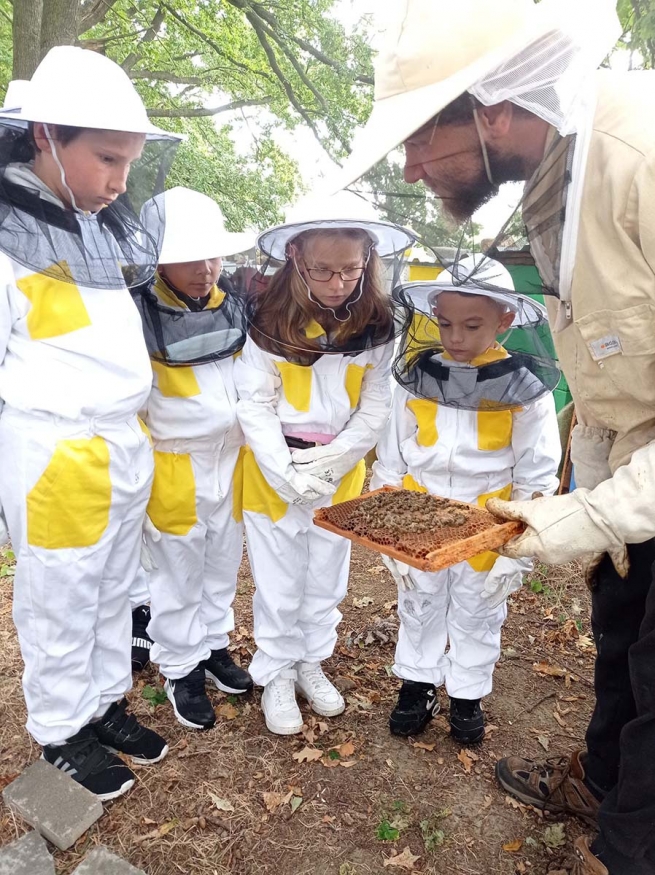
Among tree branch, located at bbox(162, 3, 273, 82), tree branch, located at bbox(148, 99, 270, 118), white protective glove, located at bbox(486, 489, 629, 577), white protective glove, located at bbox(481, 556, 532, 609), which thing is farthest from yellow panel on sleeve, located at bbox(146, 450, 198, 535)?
Result: tree branch, located at bbox(148, 99, 270, 118)

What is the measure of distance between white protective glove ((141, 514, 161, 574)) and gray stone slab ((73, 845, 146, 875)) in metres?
1.30

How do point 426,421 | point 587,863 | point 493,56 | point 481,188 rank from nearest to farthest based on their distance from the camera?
1. point 493,56
2. point 481,188
3. point 587,863
4. point 426,421

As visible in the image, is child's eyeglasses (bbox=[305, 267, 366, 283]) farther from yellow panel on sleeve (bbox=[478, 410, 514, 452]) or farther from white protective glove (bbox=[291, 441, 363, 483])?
yellow panel on sleeve (bbox=[478, 410, 514, 452])

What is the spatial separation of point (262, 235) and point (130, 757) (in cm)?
274

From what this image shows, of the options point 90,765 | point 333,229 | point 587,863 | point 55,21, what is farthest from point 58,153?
point 55,21

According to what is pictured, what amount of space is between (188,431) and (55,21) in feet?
20.5

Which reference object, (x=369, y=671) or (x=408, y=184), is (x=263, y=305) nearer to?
(x=408, y=184)

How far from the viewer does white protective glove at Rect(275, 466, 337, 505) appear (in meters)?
3.02

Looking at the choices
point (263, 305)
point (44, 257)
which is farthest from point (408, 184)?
point (44, 257)

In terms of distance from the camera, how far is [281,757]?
10.5ft

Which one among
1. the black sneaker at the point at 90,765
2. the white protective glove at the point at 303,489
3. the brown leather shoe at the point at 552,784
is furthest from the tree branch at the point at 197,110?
the brown leather shoe at the point at 552,784

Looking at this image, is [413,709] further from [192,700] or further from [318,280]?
[318,280]

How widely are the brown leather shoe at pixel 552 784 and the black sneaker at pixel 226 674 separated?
1.55 m

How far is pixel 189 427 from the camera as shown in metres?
3.09
